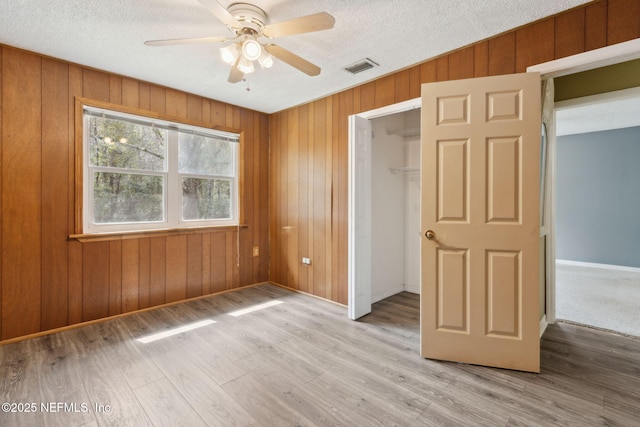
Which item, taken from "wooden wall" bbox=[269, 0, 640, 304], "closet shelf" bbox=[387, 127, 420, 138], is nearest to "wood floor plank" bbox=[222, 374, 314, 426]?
"wooden wall" bbox=[269, 0, 640, 304]

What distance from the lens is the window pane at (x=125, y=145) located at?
9.81ft

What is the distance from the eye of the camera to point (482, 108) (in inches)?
84.2

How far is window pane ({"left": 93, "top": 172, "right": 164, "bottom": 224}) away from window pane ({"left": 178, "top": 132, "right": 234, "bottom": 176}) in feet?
1.27

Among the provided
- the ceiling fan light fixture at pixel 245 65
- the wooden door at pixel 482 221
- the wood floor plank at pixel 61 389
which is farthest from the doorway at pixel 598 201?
the wood floor plank at pixel 61 389

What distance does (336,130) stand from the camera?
11.6 feet

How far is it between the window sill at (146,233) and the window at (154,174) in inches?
3.3

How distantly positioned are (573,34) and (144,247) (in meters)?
4.28

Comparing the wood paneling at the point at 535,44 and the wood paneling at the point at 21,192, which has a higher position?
the wood paneling at the point at 535,44

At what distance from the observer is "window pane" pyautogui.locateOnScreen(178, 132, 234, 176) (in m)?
3.61

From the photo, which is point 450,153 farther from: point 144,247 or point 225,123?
point 144,247

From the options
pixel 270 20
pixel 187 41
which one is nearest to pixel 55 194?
pixel 187 41

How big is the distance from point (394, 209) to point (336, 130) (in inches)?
52.8

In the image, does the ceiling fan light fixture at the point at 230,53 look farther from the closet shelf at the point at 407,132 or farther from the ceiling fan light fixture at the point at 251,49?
the closet shelf at the point at 407,132

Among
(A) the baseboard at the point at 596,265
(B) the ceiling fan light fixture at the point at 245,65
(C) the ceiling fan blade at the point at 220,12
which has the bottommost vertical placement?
(A) the baseboard at the point at 596,265
